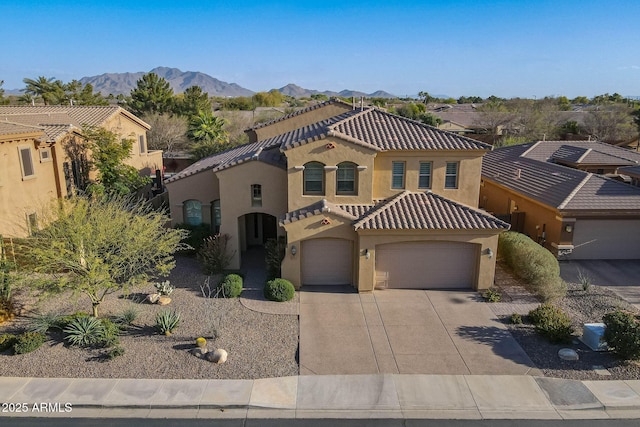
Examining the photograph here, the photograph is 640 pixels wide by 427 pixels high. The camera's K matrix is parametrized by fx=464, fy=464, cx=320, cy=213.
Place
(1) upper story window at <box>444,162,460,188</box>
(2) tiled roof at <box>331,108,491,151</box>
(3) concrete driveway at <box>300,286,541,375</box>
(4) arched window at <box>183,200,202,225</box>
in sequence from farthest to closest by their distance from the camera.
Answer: (4) arched window at <box>183,200,202,225</box>
(1) upper story window at <box>444,162,460,188</box>
(2) tiled roof at <box>331,108,491,151</box>
(3) concrete driveway at <box>300,286,541,375</box>

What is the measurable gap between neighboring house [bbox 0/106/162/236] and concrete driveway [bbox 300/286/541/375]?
11885 millimetres

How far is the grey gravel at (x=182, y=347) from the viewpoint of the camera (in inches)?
520

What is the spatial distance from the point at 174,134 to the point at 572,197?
1611 inches

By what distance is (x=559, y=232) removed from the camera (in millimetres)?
22156

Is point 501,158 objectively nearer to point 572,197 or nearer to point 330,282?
point 572,197

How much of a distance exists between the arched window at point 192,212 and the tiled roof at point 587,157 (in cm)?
2344

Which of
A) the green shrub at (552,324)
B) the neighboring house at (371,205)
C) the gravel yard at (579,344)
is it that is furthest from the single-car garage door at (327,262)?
the green shrub at (552,324)

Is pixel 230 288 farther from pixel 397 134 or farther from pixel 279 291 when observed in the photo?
pixel 397 134

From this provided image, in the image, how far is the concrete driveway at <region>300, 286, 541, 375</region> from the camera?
13758mm

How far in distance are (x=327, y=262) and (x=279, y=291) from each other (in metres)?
2.61

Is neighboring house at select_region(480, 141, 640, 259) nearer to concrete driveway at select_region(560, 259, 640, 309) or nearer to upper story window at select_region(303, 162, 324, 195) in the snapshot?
concrete driveway at select_region(560, 259, 640, 309)

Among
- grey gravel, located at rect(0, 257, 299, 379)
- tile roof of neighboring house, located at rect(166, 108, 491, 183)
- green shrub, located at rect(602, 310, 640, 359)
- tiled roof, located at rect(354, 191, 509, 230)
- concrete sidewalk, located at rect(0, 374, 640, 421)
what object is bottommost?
concrete sidewalk, located at rect(0, 374, 640, 421)

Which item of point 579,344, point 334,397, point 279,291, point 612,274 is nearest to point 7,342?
point 279,291

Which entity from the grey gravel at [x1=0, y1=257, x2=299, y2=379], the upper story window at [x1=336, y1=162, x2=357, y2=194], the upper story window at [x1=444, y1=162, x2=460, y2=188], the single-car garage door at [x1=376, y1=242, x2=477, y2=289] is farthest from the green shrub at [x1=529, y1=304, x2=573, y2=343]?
the upper story window at [x1=336, y1=162, x2=357, y2=194]
